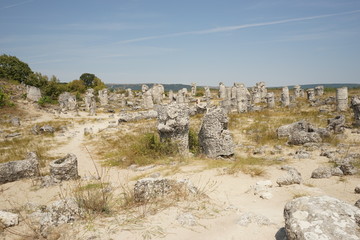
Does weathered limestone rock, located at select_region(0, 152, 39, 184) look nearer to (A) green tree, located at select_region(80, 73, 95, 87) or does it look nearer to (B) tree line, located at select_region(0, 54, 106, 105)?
(B) tree line, located at select_region(0, 54, 106, 105)

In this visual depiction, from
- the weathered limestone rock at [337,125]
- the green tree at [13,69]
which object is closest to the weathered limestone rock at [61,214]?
the weathered limestone rock at [337,125]

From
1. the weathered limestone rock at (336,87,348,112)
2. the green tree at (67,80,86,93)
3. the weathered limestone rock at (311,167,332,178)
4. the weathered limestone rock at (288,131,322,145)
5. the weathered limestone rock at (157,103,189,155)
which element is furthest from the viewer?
the green tree at (67,80,86,93)

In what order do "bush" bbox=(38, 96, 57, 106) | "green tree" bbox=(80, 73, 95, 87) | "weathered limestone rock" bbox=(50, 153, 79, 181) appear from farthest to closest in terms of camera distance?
"green tree" bbox=(80, 73, 95, 87) → "bush" bbox=(38, 96, 57, 106) → "weathered limestone rock" bbox=(50, 153, 79, 181)

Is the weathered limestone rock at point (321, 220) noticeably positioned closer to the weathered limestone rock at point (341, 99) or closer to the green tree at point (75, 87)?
the weathered limestone rock at point (341, 99)

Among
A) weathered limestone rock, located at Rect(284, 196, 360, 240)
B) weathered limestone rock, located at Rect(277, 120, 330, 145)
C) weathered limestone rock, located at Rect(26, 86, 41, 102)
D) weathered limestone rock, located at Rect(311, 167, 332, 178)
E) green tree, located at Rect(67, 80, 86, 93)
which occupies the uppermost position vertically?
green tree, located at Rect(67, 80, 86, 93)

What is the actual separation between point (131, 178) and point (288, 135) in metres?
8.12

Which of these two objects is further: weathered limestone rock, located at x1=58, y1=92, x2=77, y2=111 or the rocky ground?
weathered limestone rock, located at x1=58, y1=92, x2=77, y2=111

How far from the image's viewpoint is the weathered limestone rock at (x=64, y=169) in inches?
273

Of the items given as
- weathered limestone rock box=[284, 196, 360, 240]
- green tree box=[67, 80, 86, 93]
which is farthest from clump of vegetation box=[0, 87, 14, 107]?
weathered limestone rock box=[284, 196, 360, 240]

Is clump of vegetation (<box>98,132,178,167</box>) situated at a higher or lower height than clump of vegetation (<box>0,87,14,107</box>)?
lower

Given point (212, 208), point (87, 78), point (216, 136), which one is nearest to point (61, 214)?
point (212, 208)

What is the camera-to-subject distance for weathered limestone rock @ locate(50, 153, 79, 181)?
692 cm

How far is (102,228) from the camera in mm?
3344

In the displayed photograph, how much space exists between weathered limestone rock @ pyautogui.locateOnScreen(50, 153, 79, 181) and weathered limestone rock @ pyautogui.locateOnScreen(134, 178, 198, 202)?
3.60m
